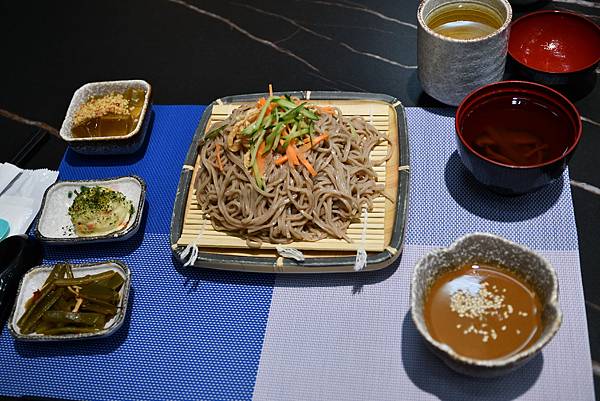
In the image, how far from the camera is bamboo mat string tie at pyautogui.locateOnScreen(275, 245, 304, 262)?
2.09 m

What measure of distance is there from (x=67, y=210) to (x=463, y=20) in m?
1.73

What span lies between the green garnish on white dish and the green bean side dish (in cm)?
21

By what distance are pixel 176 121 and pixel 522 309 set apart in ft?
5.41

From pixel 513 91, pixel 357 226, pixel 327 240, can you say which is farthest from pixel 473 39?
pixel 327 240

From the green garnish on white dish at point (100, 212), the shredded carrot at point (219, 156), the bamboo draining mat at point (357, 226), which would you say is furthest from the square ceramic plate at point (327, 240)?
the green garnish on white dish at point (100, 212)

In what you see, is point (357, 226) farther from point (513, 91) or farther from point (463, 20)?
point (463, 20)

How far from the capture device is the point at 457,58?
2.29m

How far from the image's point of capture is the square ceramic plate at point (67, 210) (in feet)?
7.49

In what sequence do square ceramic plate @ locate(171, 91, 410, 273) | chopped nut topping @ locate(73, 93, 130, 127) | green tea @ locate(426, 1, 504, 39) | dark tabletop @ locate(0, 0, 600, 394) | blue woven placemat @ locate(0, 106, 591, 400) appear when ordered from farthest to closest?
dark tabletop @ locate(0, 0, 600, 394) → chopped nut topping @ locate(73, 93, 130, 127) → green tea @ locate(426, 1, 504, 39) → square ceramic plate @ locate(171, 91, 410, 273) → blue woven placemat @ locate(0, 106, 591, 400)

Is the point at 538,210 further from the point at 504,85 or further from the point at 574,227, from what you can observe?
the point at 504,85

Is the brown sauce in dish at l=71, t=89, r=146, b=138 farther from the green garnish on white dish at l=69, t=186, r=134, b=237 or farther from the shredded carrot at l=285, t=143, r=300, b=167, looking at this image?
the shredded carrot at l=285, t=143, r=300, b=167

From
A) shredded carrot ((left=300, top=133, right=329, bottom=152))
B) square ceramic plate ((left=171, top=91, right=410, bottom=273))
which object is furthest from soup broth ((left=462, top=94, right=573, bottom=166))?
shredded carrot ((left=300, top=133, right=329, bottom=152))

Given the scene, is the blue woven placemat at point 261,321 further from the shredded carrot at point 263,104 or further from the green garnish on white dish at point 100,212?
the shredded carrot at point 263,104

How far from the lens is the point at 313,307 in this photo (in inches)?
82.7
